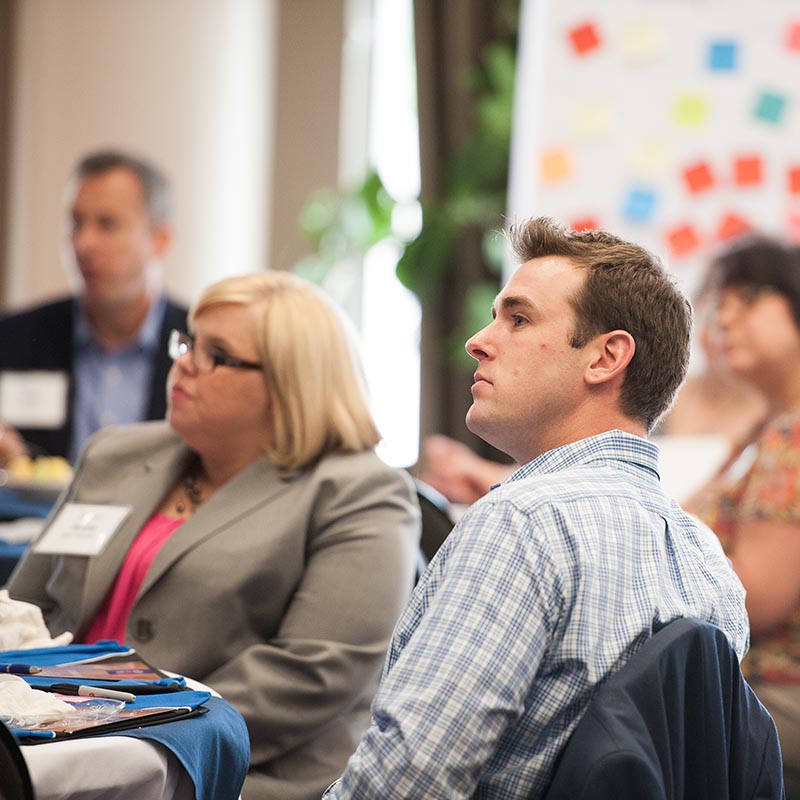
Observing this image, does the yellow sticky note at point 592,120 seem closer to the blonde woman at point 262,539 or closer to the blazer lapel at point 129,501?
the blonde woman at point 262,539

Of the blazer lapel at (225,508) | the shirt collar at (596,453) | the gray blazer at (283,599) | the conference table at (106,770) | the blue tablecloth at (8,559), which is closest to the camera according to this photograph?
the conference table at (106,770)

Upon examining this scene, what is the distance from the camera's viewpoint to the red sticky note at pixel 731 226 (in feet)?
13.4

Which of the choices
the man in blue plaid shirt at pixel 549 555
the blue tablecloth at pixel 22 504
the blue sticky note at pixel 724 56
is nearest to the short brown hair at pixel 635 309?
the man in blue plaid shirt at pixel 549 555

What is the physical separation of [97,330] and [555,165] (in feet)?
5.85

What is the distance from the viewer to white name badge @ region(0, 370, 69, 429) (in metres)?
4.40

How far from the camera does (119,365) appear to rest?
4457 millimetres

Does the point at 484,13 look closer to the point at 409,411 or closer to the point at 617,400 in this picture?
the point at 409,411

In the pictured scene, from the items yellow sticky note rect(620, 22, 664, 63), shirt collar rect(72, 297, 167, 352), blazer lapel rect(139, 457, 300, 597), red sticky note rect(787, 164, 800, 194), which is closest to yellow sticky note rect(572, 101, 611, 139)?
yellow sticky note rect(620, 22, 664, 63)

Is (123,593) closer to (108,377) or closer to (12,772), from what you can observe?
(12,772)

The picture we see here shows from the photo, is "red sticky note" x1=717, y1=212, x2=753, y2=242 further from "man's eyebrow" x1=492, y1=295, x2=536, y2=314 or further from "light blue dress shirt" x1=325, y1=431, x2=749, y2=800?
"light blue dress shirt" x1=325, y1=431, x2=749, y2=800

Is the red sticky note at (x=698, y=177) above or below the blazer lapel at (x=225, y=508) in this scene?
above

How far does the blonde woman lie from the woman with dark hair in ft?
2.92

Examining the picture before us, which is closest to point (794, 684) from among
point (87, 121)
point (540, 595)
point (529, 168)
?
point (540, 595)

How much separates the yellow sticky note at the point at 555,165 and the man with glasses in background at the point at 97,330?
Result: 4.61ft
